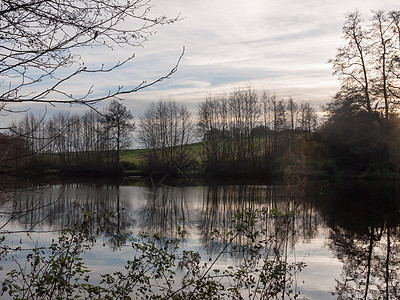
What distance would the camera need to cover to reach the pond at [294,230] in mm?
8023

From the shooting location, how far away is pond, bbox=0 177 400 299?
8.02 metres

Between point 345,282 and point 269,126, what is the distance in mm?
43001

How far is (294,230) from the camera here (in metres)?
7.88

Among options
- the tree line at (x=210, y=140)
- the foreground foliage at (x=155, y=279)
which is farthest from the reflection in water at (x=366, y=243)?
the tree line at (x=210, y=140)

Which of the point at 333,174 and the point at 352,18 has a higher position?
the point at 352,18

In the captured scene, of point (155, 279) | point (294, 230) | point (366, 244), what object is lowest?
point (366, 244)

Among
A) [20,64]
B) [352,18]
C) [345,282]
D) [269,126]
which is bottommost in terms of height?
[345,282]

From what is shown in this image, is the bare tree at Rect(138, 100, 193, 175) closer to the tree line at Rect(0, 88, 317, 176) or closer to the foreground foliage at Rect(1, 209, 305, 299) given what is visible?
the tree line at Rect(0, 88, 317, 176)

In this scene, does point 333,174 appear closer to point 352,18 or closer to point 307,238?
point 352,18

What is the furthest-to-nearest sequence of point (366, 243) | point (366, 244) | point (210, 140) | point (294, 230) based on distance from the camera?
point (210, 140), point (366, 243), point (366, 244), point (294, 230)

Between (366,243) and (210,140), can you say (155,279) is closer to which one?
(366,243)

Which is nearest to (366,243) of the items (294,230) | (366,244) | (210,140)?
(366,244)

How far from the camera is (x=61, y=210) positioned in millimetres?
19719

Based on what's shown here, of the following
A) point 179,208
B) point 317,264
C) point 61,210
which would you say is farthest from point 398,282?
point 61,210
